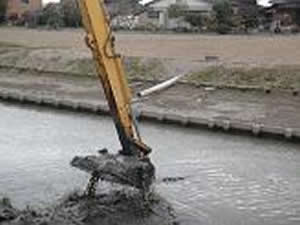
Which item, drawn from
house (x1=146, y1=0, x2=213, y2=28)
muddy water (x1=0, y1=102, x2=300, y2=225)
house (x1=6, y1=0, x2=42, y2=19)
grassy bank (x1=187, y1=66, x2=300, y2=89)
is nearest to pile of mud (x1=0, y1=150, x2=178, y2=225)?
muddy water (x1=0, y1=102, x2=300, y2=225)

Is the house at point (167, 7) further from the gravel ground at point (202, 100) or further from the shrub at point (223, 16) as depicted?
the gravel ground at point (202, 100)

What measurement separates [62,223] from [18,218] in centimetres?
71

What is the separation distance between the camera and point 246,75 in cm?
A: 2566

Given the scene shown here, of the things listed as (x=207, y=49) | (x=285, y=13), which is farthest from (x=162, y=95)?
(x=285, y=13)

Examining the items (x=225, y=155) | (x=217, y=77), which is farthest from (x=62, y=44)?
(x=225, y=155)

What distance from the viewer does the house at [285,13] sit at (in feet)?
188

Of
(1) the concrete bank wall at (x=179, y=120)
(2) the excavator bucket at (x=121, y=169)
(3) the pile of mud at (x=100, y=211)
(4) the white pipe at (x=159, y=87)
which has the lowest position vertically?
(1) the concrete bank wall at (x=179, y=120)

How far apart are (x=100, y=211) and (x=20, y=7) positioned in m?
67.1

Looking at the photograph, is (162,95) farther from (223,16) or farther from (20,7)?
(20,7)

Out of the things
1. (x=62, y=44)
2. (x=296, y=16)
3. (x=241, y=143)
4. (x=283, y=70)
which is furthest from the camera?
(x=296, y=16)

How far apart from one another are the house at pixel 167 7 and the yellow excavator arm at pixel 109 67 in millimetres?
51218

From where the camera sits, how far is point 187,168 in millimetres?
15391

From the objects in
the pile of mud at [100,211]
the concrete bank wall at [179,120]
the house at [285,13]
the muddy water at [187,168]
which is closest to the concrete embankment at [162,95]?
the concrete bank wall at [179,120]

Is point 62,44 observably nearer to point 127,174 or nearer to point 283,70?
point 283,70
